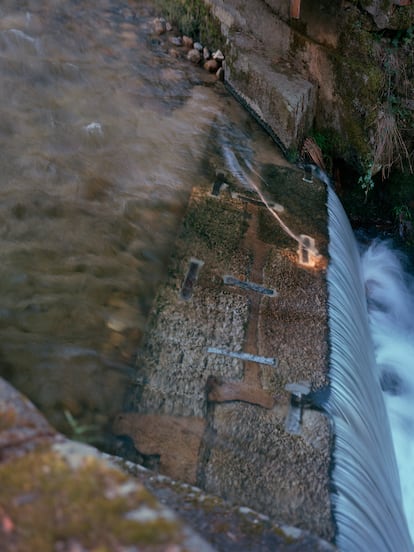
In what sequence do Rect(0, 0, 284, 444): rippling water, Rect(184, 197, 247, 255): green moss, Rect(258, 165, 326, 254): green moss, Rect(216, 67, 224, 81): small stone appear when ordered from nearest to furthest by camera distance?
Rect(0, 0, 284, 444): rippling water
Rect(184, 197, 247, 255): green moss
Rect(258, 165, 326, 254): green moss
Rect(216, 67, 224, 81): small stone

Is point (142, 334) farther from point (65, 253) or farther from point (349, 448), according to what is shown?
point (349, 448)

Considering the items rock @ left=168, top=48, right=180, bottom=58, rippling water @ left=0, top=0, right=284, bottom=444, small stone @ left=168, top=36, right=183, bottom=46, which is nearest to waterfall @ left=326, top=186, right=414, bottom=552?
rippling water @ left=0, top=0, right=284, bottom=444

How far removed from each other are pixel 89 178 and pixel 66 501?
123 inches

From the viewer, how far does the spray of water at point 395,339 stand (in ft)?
12.6

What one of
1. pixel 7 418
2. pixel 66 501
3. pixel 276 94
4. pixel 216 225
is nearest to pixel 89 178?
pixel 216 225

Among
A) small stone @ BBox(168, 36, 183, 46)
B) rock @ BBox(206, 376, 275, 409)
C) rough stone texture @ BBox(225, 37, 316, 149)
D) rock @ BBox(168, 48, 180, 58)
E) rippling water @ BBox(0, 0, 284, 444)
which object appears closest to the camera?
rock @ BBox(206, 376, 275, 409)

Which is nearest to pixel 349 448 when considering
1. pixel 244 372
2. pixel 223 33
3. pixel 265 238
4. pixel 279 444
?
pixel 279 444

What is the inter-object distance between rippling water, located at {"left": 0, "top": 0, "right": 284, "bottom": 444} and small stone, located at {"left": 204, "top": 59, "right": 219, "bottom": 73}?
8 centimetres

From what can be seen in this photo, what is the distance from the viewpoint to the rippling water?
298 cm

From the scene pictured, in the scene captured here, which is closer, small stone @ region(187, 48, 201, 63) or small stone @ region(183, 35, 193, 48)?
small stone @ region(187, 48, 201, 63)

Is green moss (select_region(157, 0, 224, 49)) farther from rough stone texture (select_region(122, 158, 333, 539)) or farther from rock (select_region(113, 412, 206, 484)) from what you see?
rock (select_region(113, 412, 206, 484))

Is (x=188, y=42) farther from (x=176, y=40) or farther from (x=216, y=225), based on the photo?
(x=216, y=225)

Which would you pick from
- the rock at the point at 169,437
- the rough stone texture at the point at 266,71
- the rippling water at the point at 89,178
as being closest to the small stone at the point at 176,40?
the rippling water at the point at 89,178

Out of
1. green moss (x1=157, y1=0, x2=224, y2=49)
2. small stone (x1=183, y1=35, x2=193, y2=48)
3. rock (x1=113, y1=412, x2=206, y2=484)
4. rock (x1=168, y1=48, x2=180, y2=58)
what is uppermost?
green moss (x1=157, y1=0, x2=224, y2=49)
